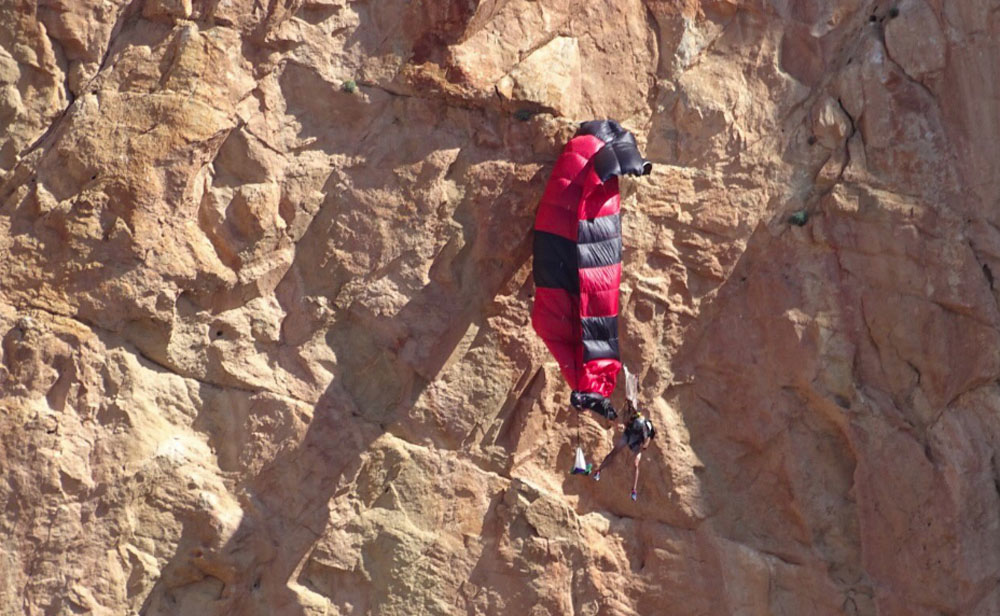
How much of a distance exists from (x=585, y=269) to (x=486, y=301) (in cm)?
105

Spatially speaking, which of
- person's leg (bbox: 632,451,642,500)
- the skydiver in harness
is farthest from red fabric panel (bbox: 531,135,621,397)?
person's leg (bbox: 632,451,642,500)

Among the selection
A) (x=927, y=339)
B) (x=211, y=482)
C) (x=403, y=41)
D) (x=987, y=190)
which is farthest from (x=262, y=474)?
(x=987, y=190)

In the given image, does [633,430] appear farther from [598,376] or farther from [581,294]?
[581,294]

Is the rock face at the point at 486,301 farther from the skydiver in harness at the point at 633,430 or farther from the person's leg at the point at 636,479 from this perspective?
the skydiver in harness at the point at 633,430

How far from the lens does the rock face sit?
1109 centimetres

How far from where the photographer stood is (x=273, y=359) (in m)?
11.4

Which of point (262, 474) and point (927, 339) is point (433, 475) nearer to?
Result: point (262, 474)

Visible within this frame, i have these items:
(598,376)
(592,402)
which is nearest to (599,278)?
(598,376)

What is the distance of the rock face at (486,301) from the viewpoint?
436 inches

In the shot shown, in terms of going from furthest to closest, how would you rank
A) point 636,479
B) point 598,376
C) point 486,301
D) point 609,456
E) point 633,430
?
point 486,301, point 636,479, point 609,456, point 633,430, point 598,376

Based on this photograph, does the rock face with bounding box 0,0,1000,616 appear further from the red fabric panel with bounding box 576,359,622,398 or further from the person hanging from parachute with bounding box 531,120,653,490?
the red fabric panel with bounding box 576,359,622,398

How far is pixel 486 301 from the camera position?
1149cm

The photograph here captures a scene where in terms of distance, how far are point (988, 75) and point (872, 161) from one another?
114 centimetres

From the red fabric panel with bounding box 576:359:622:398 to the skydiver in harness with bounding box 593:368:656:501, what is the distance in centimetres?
23
